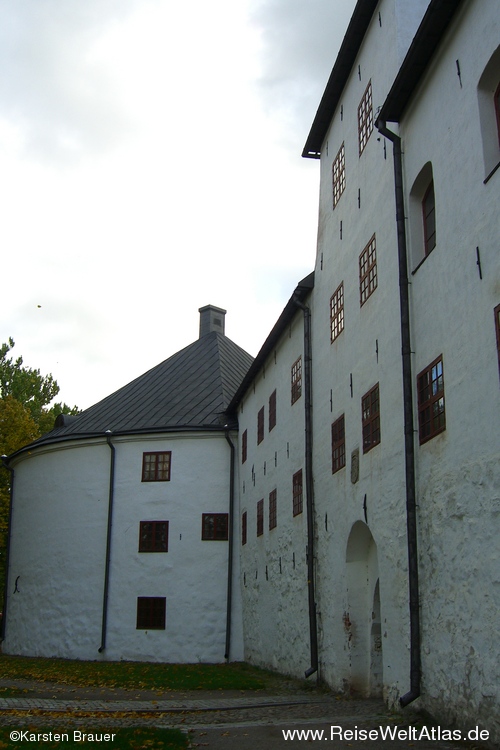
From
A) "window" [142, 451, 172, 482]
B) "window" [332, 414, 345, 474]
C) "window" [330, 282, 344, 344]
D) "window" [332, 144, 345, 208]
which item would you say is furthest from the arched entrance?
"window" [142, 451, 172, 482]

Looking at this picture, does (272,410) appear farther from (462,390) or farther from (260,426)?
(462,390)

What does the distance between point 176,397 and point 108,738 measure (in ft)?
61.7

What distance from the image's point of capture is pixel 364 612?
44.7 feet

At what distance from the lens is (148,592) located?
23.6 metres

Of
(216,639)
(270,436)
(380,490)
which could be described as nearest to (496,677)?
(380,490)

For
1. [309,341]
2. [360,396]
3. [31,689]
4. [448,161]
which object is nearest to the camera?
[448,161]

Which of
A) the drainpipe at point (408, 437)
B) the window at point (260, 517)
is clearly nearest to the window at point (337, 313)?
the drainpipe at point (408, 437)

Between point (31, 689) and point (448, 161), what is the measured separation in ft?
39.0

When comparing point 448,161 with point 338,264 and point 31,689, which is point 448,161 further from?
point 31,689

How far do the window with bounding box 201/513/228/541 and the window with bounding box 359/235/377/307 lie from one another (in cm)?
1229

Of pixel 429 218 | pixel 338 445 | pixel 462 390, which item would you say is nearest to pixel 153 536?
pixel 338 445

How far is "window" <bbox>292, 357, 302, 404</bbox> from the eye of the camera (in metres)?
18.1

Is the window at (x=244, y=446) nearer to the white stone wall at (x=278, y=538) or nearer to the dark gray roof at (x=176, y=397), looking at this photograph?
the white stone wall at (x=278, y=538)

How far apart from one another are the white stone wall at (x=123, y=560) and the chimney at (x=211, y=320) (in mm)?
8761
